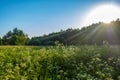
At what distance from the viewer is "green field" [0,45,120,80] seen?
9.88 metres

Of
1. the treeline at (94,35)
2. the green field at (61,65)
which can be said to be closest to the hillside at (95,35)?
the treeline at (94,35)

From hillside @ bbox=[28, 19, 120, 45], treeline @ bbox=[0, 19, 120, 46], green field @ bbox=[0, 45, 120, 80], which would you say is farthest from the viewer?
hillside @ bbox=[28, 19, 120, 45]

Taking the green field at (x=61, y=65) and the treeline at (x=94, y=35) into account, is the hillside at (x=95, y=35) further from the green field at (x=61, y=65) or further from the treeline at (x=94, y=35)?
the green field at (x=61, y=65)

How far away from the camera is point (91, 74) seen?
10484 millimetres

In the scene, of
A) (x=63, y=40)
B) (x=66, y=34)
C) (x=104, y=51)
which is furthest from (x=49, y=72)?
(x=66, y=34)

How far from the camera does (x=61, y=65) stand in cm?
1157

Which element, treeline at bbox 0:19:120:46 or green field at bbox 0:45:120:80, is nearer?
green field at bbox 0:45:120:80

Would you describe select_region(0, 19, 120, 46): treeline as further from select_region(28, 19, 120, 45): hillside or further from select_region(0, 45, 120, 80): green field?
select_region(0, 45, 120, 80): green field

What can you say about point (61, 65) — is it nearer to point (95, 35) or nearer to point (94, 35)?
point (95, 35)

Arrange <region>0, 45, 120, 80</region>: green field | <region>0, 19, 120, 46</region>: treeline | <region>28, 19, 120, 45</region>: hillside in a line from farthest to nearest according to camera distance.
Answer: <region>28, 19, 120, 45</region>: hillside, <region>0, 19, 120, 46</region>: treeline, <region>0, 45, 120, 80</region>: green field

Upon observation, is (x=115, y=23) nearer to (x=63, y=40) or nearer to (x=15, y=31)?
(x=63, y=40)

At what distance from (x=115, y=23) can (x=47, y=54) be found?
66.2 feet

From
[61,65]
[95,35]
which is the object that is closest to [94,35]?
[95,35]

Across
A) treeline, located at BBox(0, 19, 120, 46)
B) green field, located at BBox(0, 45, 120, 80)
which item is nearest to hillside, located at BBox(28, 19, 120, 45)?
treeline, located at BBox(0, 19, 120, 46)
